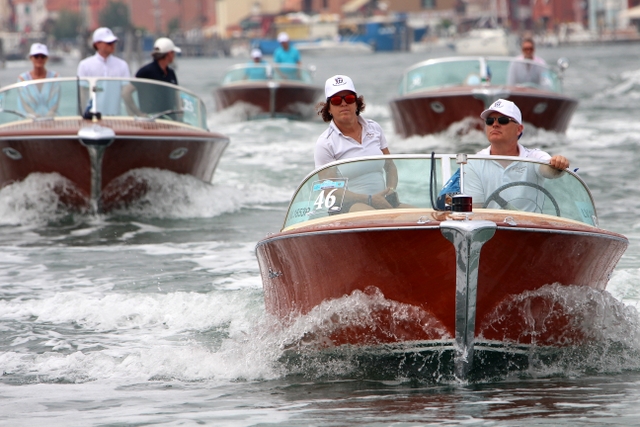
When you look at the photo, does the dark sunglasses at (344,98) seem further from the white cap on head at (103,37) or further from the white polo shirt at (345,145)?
the white cap on head at (103,37)

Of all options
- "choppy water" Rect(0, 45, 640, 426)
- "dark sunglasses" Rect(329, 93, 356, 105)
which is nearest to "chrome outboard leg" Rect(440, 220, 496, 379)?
"choppy water" Rect(0, 45, 640, 426)

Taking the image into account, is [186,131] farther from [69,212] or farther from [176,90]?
[69,212]

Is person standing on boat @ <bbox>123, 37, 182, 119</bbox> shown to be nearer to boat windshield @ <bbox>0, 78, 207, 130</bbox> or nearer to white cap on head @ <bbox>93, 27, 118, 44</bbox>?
boat windshield @ <bbox>0, 78, 207, 130</bbox>

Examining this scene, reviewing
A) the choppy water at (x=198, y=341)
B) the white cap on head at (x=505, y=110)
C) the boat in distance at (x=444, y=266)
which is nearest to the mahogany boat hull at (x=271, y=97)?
the choppy water at (x=198, y=341)

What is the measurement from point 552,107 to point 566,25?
9619 centimetres

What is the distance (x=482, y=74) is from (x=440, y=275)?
13.9 meters

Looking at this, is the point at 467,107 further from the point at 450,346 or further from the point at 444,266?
the point at 444,266

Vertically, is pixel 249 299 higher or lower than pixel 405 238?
lower

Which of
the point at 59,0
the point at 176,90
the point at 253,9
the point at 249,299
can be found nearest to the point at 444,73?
the point at 176,90

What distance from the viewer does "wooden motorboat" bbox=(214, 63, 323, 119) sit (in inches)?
1042

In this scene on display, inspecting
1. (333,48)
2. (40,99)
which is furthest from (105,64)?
(333,48)

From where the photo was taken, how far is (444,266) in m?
6.05

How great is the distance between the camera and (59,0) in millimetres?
164000

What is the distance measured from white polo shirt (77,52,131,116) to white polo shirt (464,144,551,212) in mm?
7098
